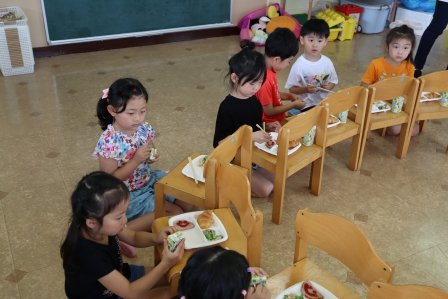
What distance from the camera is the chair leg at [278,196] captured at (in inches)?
101

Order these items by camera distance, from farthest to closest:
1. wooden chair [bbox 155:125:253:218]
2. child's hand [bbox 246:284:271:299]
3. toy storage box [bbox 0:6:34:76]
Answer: toy storage box [bbox 0:6:34:76] < wooden chair [bbox 155:125:253:218] < child's hand [bbox 246:284:271:299]

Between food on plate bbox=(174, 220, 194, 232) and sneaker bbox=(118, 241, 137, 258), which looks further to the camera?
sneaker bbox=(118, 241, 137, 258)

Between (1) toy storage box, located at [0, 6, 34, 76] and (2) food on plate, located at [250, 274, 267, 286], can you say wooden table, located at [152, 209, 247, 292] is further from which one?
(1) toy storage box, located at [0, 6, 34, 76]

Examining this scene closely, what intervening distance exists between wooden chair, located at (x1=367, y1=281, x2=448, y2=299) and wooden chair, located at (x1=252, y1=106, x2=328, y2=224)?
1.11m

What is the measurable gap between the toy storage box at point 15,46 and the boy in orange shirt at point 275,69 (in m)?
2.57

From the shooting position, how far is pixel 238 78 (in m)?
2.50

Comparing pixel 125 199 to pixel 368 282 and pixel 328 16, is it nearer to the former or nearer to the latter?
pixel 368 282

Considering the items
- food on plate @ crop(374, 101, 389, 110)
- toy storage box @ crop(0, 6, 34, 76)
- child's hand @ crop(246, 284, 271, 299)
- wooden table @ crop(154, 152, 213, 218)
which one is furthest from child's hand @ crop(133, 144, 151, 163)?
toy storage box @ crop(0, 6, 34, 76)

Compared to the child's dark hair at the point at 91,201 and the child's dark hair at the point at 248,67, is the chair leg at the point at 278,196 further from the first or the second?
the child's dark hair at the point at 91,201

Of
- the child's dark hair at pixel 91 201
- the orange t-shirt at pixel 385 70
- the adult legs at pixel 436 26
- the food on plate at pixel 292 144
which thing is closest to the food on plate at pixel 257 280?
the child's dark hair at pixel 91 201

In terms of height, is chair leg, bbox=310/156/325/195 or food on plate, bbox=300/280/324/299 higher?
food on plate, bbox=300/280/324/299

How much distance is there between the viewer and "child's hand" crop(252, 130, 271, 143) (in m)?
2.59

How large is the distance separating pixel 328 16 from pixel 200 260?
5.06 meters

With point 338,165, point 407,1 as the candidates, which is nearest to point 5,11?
point 338,165
